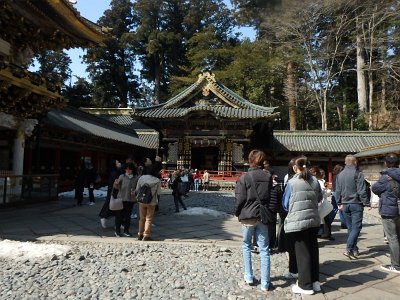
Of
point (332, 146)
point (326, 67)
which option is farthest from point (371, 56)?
point (332, 146)

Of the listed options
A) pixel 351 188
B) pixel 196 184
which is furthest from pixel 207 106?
pixel 351 188

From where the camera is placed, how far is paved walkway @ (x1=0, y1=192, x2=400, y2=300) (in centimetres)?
419

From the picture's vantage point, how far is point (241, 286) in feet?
13.5

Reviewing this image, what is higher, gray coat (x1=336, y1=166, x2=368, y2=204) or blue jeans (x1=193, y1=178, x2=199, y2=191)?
gray coat (x1=336, y1=166, x2=368, y2=204)

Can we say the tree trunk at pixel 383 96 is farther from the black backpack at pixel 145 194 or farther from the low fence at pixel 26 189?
the black backpack at pixel 145 194

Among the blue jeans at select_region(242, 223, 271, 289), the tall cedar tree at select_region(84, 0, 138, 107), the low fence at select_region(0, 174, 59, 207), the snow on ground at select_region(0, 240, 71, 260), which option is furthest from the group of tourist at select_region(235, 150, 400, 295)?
the tall cedar tree at select_region(84, 0, 138, 107)

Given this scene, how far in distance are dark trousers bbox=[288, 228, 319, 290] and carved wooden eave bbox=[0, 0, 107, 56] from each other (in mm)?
8152

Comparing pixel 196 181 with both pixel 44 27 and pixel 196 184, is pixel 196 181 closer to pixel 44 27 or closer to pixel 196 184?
pixel 196 184

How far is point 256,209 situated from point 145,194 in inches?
113

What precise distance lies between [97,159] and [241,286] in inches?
645

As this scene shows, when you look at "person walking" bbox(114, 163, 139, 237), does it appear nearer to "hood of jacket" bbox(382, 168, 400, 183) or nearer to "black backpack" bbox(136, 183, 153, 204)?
"black backpack" bbox(136, 183, 153, 204)

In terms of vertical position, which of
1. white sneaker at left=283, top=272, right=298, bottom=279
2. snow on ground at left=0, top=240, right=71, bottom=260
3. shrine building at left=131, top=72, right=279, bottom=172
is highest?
shrine building at left=131, top=72, right=279, bottom=172

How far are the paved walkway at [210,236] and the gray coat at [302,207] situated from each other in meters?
0.78

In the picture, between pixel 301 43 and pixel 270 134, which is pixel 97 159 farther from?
pixel 301 43
